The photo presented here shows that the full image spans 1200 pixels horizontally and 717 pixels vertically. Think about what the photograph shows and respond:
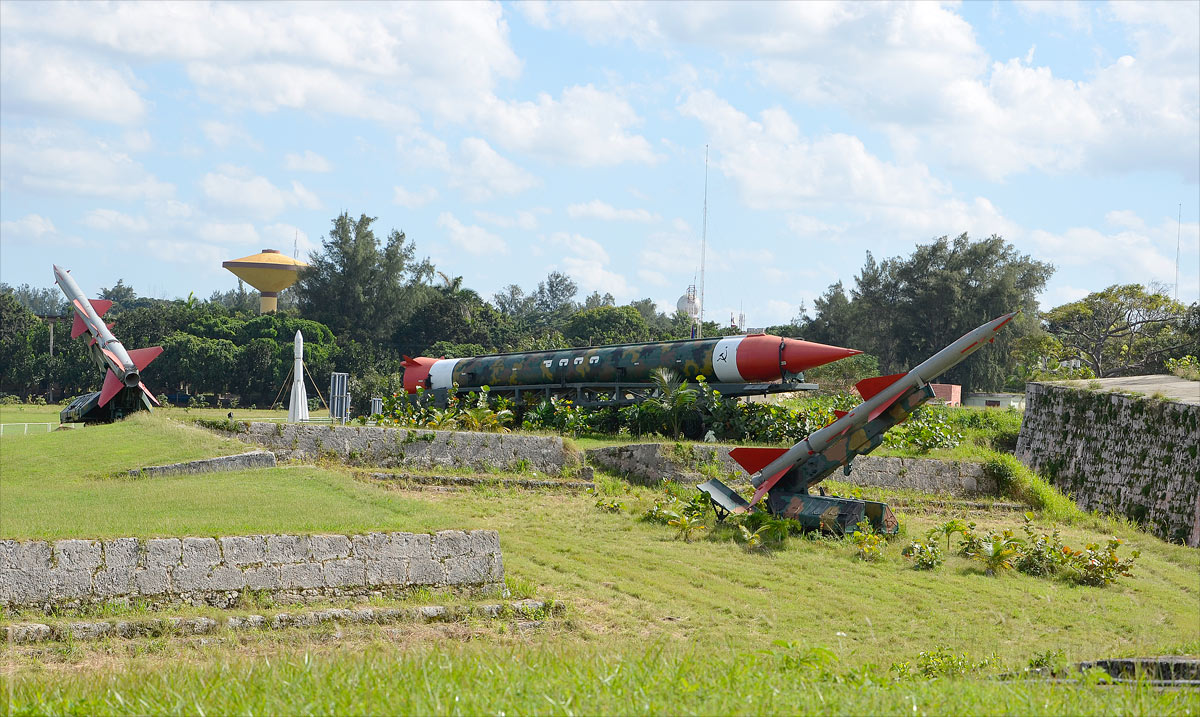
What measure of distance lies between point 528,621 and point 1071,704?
5.62 metres

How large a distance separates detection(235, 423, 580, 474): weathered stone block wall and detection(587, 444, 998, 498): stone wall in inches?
65.7

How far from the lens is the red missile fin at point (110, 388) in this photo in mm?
23359

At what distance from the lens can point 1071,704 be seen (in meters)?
5.03

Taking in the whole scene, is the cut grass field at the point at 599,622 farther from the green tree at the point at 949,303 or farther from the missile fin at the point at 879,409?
the green tree at the point at 949,303

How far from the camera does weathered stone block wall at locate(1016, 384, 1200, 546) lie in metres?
16.5

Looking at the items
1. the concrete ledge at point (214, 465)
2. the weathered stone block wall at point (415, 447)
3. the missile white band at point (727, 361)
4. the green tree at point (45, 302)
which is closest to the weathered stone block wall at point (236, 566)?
the concrete ledge at point (214, 465)

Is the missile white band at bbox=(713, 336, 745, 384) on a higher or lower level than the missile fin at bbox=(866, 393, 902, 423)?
higher

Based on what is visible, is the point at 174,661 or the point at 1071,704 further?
the point at 174,661

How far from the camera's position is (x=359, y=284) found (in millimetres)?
66500

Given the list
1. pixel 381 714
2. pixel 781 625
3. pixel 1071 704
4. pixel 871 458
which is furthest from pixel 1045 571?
pixel 381 714

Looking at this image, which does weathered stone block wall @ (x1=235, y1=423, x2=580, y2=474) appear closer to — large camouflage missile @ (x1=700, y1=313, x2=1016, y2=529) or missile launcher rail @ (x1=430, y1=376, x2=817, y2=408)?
missile launcher rail @ (x1=430, y1=376, x2=817, y2=408)

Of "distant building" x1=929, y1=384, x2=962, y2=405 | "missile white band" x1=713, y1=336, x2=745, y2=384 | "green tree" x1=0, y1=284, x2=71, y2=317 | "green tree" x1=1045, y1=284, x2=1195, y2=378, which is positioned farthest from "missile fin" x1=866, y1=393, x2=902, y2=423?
"green tree" x1=0, y1=284, x2=71, y2=317

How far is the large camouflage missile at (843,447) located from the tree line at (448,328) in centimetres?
2881

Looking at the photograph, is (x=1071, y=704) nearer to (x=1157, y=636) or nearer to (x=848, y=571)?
(x=1157, y=636)
